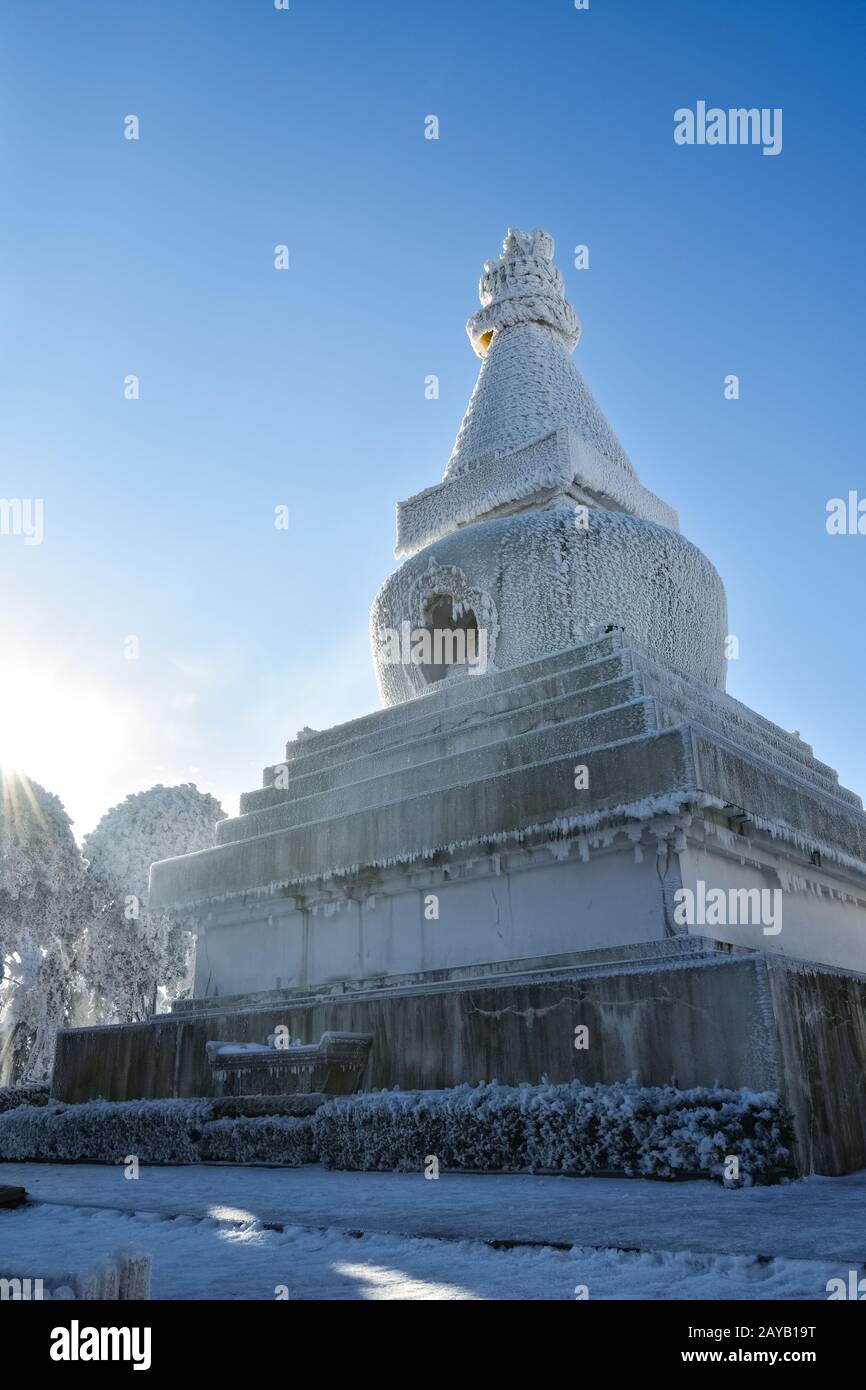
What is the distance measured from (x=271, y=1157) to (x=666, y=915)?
15.3ft

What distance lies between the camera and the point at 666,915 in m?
10.7

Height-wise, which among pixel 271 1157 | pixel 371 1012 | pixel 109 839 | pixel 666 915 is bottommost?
pixel 271 1157

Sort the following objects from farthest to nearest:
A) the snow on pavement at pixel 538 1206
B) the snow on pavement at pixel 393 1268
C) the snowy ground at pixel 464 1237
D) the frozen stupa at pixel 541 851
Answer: the frozen stupa at pixel 541 851 < the snow on pavement at pixel 538 1206 < the snowy ground at pixel 464 1237 < the snow on pavement at pixel 393 1268

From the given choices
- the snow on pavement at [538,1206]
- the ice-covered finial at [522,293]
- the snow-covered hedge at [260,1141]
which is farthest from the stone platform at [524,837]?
the ice-covered finial at [522,293]

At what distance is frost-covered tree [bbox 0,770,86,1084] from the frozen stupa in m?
9.92

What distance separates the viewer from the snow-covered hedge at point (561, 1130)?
6949 mm

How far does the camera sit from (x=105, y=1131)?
11031 millimetres

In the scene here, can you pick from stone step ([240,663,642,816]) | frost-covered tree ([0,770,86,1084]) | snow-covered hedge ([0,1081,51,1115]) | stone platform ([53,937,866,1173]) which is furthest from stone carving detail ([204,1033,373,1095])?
frost-covered tree ([0,770,86,1084])

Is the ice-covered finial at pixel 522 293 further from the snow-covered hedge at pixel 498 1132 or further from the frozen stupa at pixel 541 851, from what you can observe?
the snow-covered hedge at pixel 498 1132

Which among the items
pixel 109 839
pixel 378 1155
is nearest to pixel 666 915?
pixel 378 1155

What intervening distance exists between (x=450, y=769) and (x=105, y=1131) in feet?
19.2

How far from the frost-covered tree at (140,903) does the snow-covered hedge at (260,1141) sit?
54.2 ft

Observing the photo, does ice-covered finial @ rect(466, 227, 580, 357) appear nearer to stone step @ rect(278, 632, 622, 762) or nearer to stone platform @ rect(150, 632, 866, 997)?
stone step @ rect(278, 632, 622, 762)
